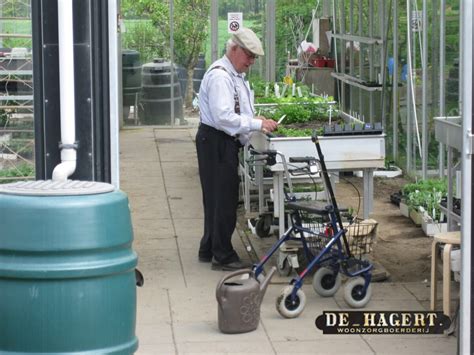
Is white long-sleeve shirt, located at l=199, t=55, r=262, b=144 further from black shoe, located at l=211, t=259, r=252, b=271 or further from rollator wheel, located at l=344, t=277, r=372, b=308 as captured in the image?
rollator wheel, located at l=344, t=277, r=372, b=308

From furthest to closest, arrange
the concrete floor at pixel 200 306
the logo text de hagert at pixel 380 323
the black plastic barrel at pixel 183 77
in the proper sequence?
the black plastic barrel at pixel 183 77 < the concrete floor at pixel 200 306 < the logo text de hagert at pixel 380 323

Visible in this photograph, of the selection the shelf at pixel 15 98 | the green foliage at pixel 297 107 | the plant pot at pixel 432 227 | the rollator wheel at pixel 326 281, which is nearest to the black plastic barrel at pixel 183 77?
the green foliage at pixel 297 107

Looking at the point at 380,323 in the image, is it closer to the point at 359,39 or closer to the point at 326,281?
the point at 326,281

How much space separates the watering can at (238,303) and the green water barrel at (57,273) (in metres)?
2.59

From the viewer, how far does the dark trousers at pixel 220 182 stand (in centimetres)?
891

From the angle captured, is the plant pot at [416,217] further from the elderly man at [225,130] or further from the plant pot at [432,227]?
the elderly man at [225,130]

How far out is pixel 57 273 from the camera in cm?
451

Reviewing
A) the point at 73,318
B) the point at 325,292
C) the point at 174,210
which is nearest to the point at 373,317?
the point at 325,292

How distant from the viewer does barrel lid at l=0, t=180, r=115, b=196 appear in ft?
15.3

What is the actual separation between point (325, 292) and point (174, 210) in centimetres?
398

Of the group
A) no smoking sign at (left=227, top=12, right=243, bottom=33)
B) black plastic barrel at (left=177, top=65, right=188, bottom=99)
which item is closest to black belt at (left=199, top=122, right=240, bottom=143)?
no smoking sign at (left=227, top=12, right=243, bottom=33)

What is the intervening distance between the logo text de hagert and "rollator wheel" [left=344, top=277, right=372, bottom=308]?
0.75m

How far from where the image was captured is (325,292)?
818 cm

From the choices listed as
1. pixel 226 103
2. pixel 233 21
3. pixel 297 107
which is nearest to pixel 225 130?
pixel 226 103
